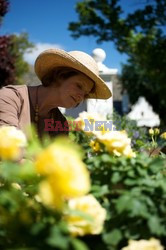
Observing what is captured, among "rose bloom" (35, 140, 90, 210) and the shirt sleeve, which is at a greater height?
the shirt sleeve

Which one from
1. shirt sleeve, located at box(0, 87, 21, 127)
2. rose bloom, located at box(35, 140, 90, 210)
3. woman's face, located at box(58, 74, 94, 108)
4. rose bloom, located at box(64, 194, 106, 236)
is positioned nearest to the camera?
→ rose bloom, located at box(35, 140, 90, 210)

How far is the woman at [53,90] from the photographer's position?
177 centimetres

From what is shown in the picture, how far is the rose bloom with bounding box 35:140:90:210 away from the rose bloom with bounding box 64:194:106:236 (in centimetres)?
10

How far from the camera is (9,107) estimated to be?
5.56 feet

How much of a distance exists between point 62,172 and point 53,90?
5.37 feet

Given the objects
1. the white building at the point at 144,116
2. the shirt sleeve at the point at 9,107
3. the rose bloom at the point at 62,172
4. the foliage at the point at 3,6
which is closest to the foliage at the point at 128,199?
the rose bloom at the point at 62,172

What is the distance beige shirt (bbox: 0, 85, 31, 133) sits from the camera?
1.60 m

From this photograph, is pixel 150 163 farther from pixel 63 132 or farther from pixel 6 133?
pixel 63 132

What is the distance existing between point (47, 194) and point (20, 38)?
705 inches

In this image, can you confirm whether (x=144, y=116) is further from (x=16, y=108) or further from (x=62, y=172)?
(x=62, y=172)

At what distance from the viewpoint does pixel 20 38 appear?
17.4 m

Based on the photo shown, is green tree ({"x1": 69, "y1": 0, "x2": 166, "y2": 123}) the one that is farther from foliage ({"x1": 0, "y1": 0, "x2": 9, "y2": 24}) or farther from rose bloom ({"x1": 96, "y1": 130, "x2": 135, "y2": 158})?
rose bloom ({"x1": 96, "y1": 130, "x2": 135, "y2": 158})

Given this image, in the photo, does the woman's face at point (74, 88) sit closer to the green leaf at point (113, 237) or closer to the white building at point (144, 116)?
the green leaf at point (113, 237)

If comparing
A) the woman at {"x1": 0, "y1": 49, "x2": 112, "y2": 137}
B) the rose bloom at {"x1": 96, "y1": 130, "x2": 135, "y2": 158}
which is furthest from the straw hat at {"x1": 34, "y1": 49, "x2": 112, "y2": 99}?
the rose bloom at {"x1": 96, "y1": 130, "x2": 135, "y2": 158}
